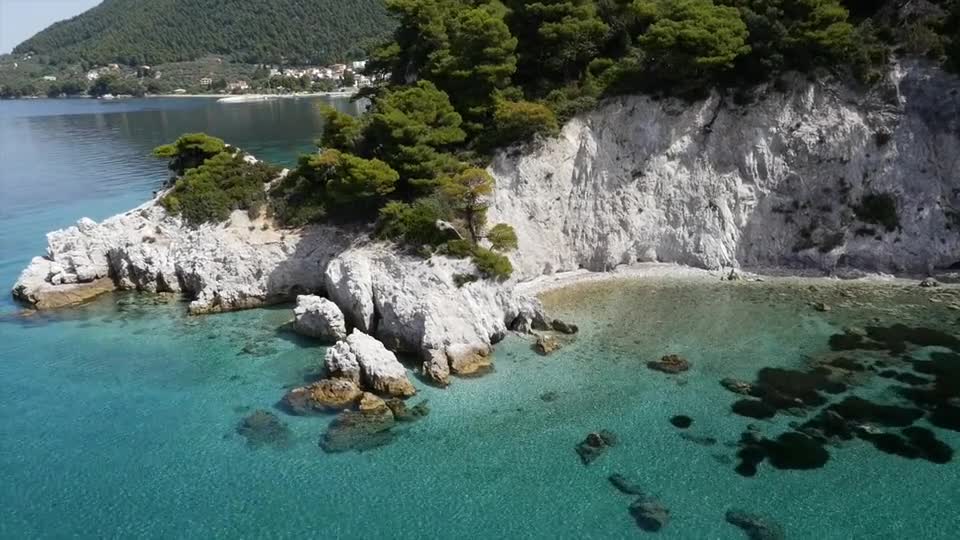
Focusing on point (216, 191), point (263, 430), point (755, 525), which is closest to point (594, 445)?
point (755, 525)

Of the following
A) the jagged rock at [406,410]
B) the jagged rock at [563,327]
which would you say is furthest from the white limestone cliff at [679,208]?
the jagged rock at [406,410]

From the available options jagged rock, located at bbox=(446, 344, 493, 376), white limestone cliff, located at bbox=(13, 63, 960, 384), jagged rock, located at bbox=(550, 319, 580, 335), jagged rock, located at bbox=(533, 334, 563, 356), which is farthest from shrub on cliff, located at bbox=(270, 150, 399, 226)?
jagged rock, located at bbox=(533, 334, 563, 356)

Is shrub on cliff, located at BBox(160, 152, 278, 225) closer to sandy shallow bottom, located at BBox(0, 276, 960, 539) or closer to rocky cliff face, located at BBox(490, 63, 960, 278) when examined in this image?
sandy shallow bottom, located at BBox(0, 276, 960, 539)

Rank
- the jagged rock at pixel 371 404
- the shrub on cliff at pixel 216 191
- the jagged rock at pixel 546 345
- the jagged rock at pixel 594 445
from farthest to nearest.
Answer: the shrub on cliff at pixel 216 191 → the jagged rock at pixel 546 345 → the jagged rock at pixel 371 404 → the jagged rock at pixel 594 445

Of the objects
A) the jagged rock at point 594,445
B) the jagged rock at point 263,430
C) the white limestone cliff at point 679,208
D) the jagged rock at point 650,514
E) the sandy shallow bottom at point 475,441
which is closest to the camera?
the jagged rock at point 650,514

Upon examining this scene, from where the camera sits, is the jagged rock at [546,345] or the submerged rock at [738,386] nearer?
the submerged rock at [738,386]

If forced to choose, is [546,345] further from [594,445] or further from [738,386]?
[738,386]

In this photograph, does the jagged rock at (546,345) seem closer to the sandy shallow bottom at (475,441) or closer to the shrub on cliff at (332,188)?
the sandy shallow bottom at (475,441)
